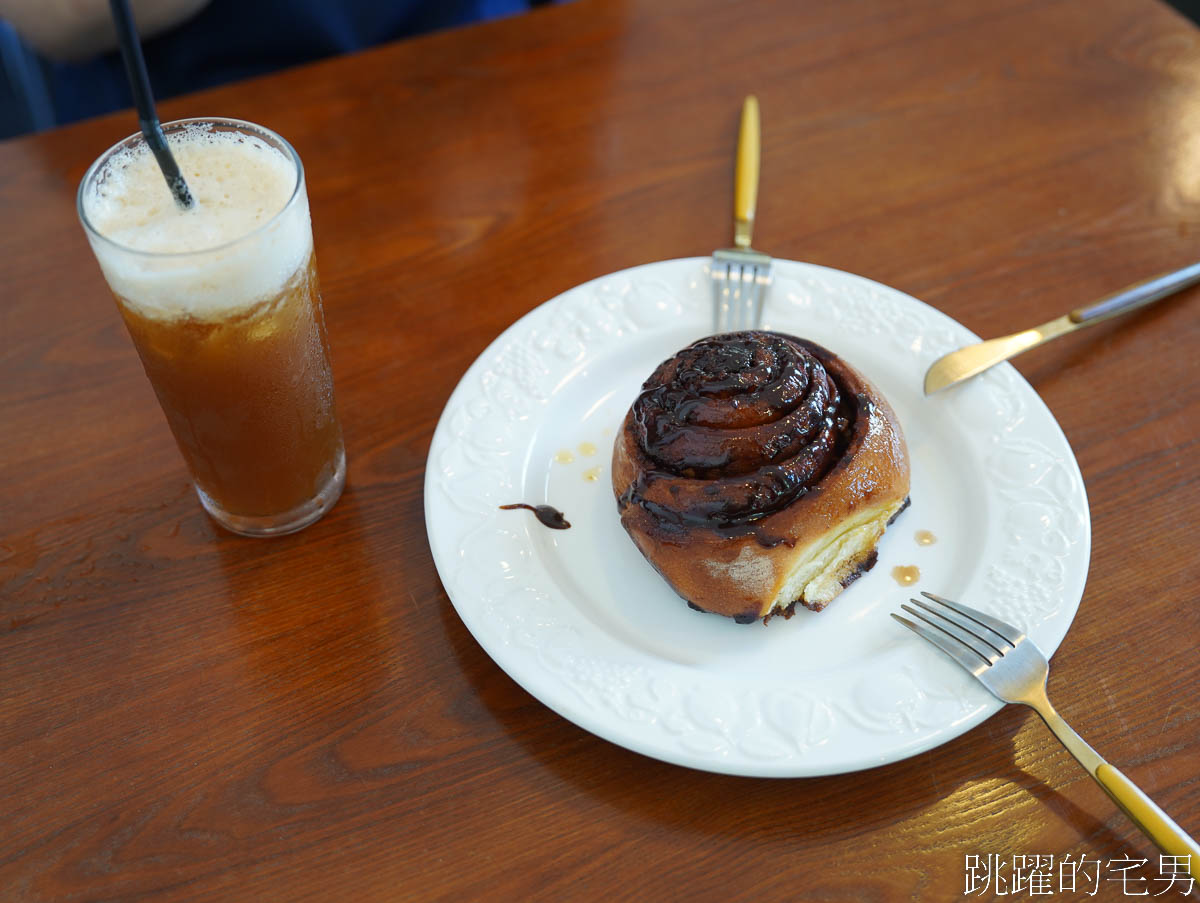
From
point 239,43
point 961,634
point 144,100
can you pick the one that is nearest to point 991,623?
point 961,634

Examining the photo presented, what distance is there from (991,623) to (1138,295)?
0.67 meters

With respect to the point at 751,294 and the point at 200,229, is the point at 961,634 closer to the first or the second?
the point at 751,294

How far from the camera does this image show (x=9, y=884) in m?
0.88

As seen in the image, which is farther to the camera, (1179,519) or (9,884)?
(1179,519)

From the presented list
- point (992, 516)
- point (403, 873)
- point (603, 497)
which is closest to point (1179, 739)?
point (992, 516)

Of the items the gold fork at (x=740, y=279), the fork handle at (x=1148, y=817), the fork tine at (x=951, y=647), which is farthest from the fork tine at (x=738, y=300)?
the fork handle at (x=1148, y=817)

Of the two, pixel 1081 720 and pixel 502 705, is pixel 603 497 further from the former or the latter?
pixel 1081 720

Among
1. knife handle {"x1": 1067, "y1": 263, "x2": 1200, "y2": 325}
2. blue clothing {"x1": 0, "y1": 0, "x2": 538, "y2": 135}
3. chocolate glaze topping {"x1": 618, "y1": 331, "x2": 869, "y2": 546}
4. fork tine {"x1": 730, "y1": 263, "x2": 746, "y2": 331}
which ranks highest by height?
blue clothing {"x1": 0, "y1": 0, "x2": 538, "y2": 135}

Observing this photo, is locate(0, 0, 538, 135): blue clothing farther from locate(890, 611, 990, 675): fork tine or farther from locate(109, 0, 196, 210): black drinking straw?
locate(890, 611, 990, 675): fork tine

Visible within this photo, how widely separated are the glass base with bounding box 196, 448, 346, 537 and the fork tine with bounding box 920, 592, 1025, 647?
0.70m

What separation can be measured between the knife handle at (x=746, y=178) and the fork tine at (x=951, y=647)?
67 cm

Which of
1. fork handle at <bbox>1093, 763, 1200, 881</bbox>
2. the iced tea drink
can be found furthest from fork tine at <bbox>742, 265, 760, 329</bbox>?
fork handle at <bbox>1093, 763, 1200, 881</bbox>

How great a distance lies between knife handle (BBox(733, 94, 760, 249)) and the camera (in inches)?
58.8

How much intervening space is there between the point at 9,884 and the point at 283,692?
28 centimetres
